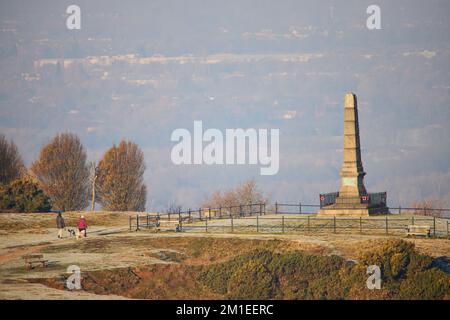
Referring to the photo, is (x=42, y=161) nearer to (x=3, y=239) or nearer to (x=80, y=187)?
(x=80, y=187)

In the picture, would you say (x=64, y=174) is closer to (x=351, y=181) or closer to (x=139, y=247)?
(x=351, y=181)

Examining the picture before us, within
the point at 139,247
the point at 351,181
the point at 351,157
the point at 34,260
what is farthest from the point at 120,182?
the point at 34,260

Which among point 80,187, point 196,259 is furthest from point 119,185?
point 196,259

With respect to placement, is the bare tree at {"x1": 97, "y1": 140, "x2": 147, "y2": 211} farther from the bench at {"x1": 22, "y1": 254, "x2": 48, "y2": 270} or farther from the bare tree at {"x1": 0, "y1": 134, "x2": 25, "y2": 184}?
the bench at {"x1": 22, "y1": 254, "x2": 48, "y2": 270}

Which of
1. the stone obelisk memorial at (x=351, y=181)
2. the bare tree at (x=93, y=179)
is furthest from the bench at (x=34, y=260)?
the bare tree at (x=93, y=179)

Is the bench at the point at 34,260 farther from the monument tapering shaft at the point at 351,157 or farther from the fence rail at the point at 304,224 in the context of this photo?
the monument tapering shaft at the point at 351,157

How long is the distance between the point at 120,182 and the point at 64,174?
6.06m

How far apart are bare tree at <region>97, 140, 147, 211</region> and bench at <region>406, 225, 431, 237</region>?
179ft

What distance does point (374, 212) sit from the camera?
308 feet

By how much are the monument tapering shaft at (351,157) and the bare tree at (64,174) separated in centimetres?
4398

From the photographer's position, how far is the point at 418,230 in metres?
82.6

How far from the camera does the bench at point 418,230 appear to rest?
3233 inches
